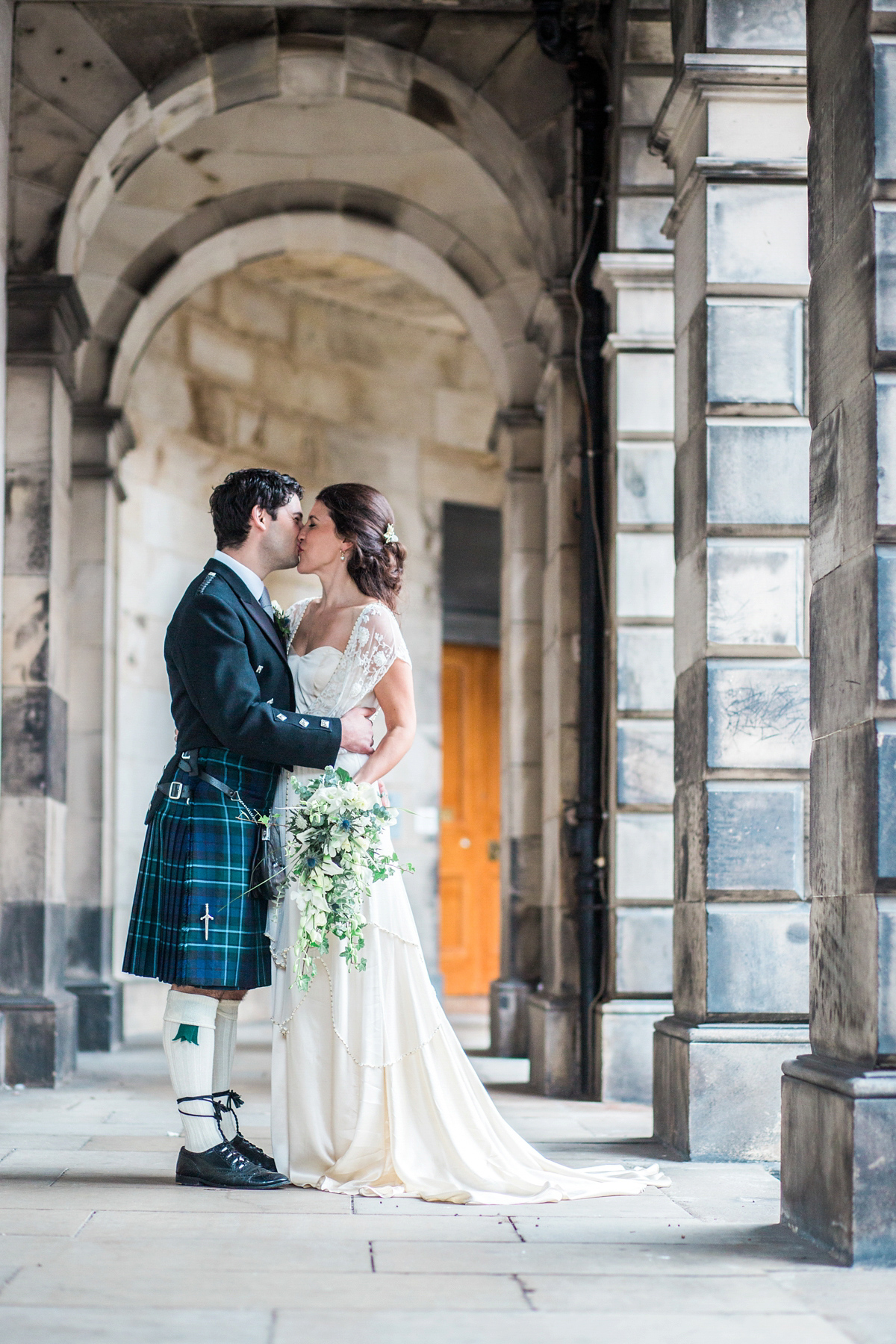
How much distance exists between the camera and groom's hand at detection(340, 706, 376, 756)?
4.23 meters

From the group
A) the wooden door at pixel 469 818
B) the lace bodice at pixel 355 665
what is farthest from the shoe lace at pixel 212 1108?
the wooden door at pixel 469 818

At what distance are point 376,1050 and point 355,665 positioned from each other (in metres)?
1.04

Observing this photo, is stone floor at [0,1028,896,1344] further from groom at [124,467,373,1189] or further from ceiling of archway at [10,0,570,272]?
ceiling of archway at [10,0,570,272]

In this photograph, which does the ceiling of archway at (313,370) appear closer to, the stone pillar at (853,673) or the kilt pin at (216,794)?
the kilt pin at (216,794)

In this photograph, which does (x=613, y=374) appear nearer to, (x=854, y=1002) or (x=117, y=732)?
(x=854, y=1002)

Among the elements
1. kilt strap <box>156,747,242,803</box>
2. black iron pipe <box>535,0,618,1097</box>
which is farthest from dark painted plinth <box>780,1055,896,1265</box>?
black iron pipe <box>535,0,618,1097</box>

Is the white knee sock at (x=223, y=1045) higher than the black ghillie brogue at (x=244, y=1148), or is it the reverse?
the white knee sock at (x=223, y=1045)

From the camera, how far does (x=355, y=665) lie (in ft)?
14.0

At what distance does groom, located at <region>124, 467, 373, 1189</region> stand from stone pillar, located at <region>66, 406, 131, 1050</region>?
16.5 ft

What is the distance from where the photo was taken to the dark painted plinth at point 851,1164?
3260 mm

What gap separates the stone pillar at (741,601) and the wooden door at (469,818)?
8.39 meters

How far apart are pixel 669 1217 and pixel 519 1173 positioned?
438 millimetres

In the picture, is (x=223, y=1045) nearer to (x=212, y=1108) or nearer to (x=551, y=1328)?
(x=212, y=1108)

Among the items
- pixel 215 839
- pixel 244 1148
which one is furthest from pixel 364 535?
pixel 244 1148
